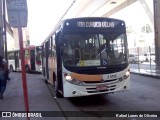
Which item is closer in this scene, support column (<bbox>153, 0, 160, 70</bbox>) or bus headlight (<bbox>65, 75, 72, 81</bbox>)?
bus headlight (<bbox>65, 75, 72, 81</bbox>)

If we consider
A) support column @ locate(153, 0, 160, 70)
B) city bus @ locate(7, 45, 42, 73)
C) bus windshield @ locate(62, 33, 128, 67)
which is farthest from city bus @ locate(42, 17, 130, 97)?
city bus @ locate(7, 45, 42, 73)

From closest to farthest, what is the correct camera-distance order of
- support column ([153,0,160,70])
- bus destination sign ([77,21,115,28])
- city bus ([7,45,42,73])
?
bus destination sign ([77,21,115,28]), support column ([153,0,160,70]), city bus ([7,45,42,73])

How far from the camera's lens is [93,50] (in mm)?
10438

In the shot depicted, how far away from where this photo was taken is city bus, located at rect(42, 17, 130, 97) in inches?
403

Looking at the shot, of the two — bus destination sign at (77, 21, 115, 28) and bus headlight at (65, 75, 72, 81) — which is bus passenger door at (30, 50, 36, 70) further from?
bus headlight at (65, 75, 72, 81)

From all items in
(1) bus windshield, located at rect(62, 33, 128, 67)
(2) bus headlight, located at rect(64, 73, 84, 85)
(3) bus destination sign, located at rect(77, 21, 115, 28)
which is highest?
(3) bus destination sign, located at rect(77, 21, 115, 28)

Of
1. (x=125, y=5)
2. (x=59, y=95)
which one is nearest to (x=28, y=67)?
(x=125, y=5)

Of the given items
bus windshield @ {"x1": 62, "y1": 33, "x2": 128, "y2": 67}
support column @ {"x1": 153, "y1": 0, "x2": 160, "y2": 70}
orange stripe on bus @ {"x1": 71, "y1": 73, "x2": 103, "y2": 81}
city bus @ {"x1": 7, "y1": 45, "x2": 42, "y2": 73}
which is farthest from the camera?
city bus @ {"x1": 7, "y1": 45, "x2": 42, "y2": 73}

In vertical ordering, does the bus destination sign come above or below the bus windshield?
above

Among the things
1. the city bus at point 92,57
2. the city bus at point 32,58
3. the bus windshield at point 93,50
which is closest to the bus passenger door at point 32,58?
the city bus at point 32,58

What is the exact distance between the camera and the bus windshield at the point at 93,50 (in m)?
10.3

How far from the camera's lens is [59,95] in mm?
12898

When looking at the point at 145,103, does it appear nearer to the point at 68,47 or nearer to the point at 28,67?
the point at 68,47

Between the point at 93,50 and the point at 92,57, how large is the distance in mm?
236
